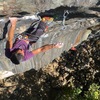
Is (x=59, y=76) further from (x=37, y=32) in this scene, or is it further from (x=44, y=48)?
(x=37, y=32)

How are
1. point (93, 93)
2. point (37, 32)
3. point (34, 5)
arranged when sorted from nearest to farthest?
point (37, 32) < point (34, 5) < point (93, 93)

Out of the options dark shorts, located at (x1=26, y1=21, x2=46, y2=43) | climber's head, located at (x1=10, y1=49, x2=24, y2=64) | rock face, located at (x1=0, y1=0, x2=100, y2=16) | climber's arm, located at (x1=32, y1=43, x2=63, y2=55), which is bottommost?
climber's arm, located at (x1=32, y1=43, x2=63, y2=55)

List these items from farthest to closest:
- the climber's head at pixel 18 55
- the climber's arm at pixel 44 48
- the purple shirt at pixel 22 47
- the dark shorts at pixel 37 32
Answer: the climber's arm at pixel 44 48 < the dark shorts at pixel 37 32 < the purple shirt at pixel 22 47 < the climber's head at pixel 18 55

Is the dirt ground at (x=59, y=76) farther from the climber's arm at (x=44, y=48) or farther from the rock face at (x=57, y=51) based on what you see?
the climber's arm at (x=44, y=48)

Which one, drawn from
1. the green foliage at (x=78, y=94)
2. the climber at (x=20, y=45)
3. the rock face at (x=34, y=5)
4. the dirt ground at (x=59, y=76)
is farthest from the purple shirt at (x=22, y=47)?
the dirt ground at (x=59, y=76)

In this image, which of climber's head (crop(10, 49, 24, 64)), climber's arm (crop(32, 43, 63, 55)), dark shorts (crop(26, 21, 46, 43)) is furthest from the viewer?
climber's arm (crop(32, 43, 63, 55))

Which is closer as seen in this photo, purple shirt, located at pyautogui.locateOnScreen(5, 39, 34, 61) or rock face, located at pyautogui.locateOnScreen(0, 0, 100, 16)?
purple shirt, located at pyautogui.locateOnScreen(5, 39, 34, 61)

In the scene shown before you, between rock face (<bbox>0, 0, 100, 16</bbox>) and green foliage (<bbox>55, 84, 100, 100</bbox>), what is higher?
rock face (<bbox>0, 0, 100, 16</bbox>)

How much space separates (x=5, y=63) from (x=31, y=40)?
2.83ft

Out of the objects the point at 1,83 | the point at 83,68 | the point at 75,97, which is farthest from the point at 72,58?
the point at 1,83

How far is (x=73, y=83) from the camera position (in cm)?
938

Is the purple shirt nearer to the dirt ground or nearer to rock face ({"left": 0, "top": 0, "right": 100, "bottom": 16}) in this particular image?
rock face ({"left": 0, "top": 0, "right": 100, "bottom": 16})

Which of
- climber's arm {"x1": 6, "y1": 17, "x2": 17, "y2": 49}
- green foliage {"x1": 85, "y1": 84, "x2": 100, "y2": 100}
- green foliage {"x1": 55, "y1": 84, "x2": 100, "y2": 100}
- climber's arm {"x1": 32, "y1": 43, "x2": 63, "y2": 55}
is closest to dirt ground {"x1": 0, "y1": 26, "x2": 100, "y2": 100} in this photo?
green foliage {"x1": 55, "y1": 84, "x2": 100, "y2": 100}

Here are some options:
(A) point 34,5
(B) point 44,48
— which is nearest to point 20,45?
(B) point 44,48
